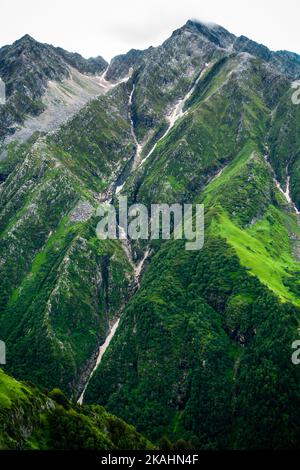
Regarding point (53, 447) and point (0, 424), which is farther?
point (53, 447)
